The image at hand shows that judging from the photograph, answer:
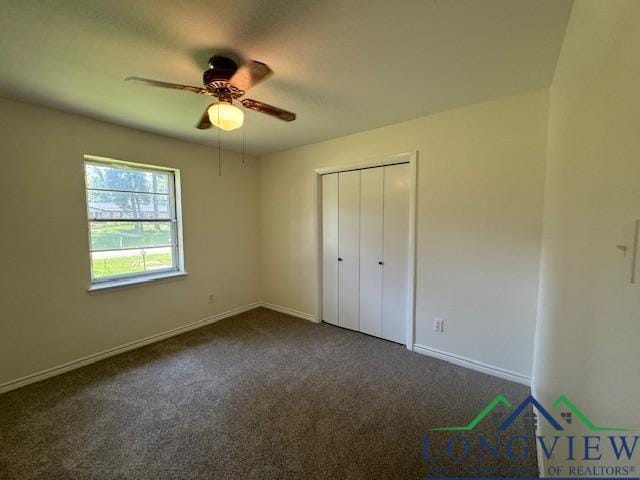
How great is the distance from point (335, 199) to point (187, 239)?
6.18 feet

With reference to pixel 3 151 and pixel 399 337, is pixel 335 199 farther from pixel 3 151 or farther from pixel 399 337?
pixel 3 151

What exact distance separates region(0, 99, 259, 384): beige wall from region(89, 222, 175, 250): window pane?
0.15 metres

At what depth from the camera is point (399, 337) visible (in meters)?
2.90

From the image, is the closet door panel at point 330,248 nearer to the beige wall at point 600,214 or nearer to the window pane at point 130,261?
the window pane at point 130,261

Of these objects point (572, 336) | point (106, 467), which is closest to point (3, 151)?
point (106, 467)

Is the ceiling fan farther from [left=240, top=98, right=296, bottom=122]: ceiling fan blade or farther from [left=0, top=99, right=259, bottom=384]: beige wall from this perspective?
[left=0, top=99, right=259, bottom=384]: beige wall

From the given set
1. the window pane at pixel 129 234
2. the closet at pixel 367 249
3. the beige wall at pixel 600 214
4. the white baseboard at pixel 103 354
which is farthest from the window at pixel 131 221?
the beige wall at pixel 600 214

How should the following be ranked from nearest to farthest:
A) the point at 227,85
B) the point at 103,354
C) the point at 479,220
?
the point at 227,85, the point at 479,220, the point at 103,354

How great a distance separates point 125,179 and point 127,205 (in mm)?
275

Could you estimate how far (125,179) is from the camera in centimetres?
285

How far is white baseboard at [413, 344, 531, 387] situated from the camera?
2213 mm

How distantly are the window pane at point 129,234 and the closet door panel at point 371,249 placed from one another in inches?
91.3

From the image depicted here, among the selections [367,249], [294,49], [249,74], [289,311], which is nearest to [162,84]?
[249,74]

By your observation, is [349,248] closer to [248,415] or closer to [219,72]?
[248,415]
